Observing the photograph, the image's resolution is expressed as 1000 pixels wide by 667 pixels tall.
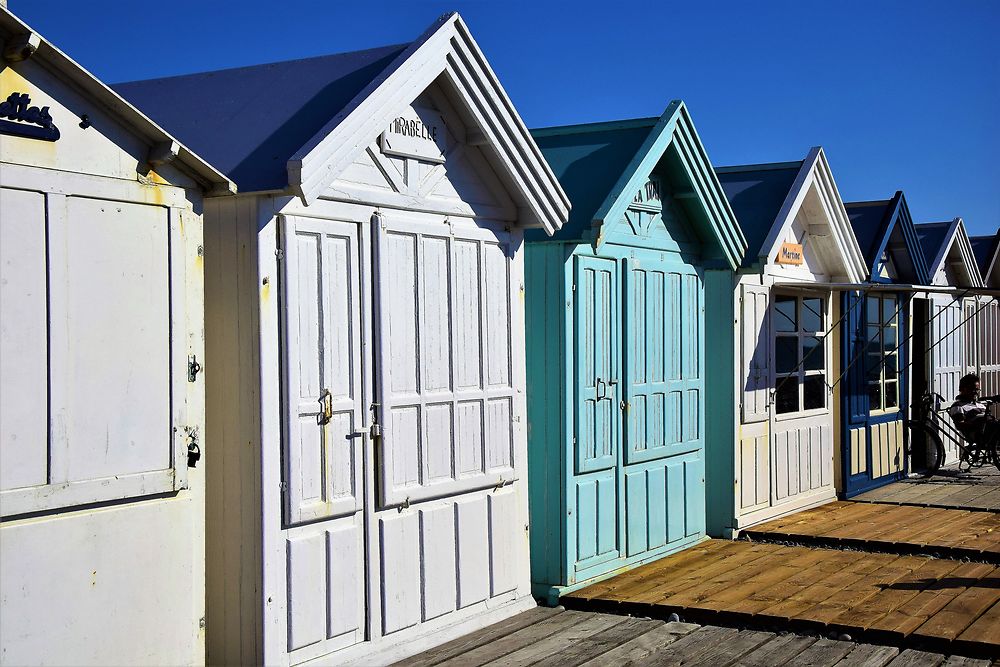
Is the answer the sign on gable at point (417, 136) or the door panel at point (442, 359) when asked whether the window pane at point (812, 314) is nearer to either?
the door panel at point (442, 359)

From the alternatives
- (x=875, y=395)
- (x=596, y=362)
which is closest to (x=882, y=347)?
(x=875, y=395)

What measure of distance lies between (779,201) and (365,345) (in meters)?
6.87

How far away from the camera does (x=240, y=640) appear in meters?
6.09

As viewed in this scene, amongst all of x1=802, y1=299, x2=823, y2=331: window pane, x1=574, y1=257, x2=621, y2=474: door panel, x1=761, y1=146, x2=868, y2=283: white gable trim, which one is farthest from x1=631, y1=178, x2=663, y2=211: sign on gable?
x1=802, y1=299, x2=823, y2=331: window pane

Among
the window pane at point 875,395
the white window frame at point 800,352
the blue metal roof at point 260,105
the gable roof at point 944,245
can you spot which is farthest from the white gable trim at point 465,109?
the gable roof at point 944,245

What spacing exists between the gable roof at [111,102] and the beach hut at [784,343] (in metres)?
6.71

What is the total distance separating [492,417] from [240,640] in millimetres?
2460

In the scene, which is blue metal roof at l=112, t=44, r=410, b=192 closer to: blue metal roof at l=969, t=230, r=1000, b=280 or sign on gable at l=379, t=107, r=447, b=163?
sign on gable at l=379, t=107, r=447, b=163

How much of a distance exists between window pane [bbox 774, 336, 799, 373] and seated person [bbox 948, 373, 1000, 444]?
389 centimetres

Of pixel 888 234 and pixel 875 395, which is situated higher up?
pixel 888 234

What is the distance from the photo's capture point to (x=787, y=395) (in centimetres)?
1264

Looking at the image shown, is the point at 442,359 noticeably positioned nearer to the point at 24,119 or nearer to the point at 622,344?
the point at 622,344

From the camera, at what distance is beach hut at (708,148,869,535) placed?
454 inches

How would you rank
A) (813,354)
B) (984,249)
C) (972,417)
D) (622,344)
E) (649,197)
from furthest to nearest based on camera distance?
(984,249)
(972,417)
(813,354)
(649,197)
(622,344)
